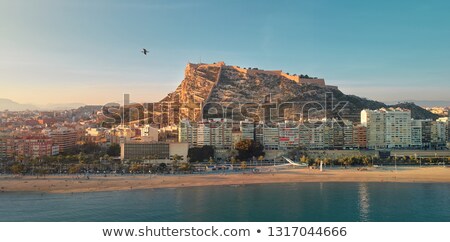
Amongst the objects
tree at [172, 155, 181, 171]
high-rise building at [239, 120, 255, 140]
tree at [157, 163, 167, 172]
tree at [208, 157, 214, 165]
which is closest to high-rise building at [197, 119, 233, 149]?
high-rise building at [239, 120, 255, 140]

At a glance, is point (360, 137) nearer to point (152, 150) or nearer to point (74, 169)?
point (152, 150)

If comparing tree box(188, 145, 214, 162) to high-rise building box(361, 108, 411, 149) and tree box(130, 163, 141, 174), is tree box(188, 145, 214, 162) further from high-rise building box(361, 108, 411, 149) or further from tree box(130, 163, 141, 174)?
high-rise building box(361, 108, 411, 149)

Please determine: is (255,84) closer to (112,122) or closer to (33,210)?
(112,122)

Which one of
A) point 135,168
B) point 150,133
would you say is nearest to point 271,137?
point 150,133

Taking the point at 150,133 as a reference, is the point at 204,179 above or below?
below

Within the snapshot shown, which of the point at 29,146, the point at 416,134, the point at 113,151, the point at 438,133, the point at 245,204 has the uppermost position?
the point at 438,133

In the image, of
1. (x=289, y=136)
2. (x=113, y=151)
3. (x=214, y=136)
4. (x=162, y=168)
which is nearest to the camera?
(x=162, y=168)

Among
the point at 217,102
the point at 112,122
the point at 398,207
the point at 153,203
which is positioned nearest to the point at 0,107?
the point at 112,122
